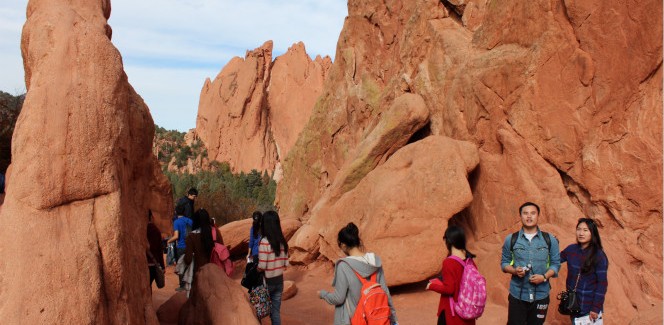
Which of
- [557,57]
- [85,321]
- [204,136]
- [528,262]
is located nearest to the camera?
[85,321]

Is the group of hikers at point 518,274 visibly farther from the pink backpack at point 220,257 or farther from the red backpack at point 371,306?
the pink backpack at point 220,257

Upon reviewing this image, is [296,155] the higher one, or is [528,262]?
[296,155]

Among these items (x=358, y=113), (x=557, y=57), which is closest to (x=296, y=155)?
(x=358, y=113)

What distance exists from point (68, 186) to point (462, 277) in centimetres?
320

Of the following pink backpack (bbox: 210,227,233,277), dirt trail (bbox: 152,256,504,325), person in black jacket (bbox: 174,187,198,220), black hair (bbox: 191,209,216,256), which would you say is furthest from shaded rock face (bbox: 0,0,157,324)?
person in black jacket (bbox: 174,187,198,220)

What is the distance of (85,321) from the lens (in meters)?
4.11

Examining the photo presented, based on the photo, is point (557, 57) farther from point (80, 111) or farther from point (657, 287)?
point (80, 111)

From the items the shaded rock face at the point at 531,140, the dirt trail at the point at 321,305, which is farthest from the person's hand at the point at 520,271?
the dirt trail at the point at 321,305

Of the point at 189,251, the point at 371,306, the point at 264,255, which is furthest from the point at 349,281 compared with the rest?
the point at 189,251

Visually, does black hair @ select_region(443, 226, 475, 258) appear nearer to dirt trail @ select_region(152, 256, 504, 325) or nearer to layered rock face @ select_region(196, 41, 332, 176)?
dirt trail @ select_region(152, 256, 504, 325)

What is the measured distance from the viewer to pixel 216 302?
20.1 feet

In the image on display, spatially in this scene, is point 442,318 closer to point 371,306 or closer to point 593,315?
point 371,306

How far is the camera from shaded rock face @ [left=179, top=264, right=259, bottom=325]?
6027mm

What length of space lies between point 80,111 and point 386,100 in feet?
41.3
